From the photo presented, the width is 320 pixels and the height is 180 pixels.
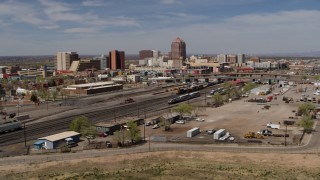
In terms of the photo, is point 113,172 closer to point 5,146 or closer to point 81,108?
point 5,146

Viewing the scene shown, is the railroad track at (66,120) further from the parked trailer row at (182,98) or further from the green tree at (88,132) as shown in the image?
the green tree at (88,132)

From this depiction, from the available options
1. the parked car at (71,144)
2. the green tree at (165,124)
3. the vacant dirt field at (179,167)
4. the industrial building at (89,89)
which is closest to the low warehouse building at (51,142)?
the parked car at (71,144)

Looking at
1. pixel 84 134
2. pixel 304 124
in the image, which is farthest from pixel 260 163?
pixel 84 134

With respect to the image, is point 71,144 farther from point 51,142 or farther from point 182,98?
point 182,98

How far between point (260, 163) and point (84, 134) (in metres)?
30.3

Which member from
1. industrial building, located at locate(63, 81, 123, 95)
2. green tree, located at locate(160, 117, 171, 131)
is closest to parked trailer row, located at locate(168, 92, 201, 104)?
green tree, located at locate(160, 117, 171, 131)

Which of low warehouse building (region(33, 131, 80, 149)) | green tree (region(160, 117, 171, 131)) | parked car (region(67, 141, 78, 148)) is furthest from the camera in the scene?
green tree (region(160, 117, 171, 131))

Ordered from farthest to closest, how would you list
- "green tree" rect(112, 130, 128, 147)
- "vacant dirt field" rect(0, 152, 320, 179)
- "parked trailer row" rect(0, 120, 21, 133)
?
"parked trailer row" rect(0, 120, 21, 133), "green tree" rect(112, 130, 128, 147), "vacant dirt field" rect(0, 152, 320, 179)

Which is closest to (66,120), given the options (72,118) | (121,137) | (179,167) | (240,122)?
(72,118)

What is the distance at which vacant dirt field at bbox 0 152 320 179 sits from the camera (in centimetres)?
4212

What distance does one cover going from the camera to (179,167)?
149 feet

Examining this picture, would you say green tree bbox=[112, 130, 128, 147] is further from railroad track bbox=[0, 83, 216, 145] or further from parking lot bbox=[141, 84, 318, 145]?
railroad track bbox=[0, 83, 216, 145]

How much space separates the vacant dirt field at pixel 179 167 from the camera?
4212 centimetres

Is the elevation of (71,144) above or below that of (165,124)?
below
